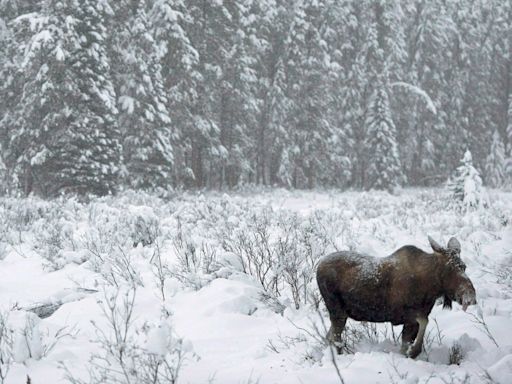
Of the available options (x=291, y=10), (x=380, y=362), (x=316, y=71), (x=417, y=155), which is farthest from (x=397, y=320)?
(x=417, y=155)

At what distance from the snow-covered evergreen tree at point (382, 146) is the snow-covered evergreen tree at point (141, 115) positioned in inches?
522

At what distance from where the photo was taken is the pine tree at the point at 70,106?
14.8 m

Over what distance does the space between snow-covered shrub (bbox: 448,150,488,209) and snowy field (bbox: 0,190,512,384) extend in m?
3.04

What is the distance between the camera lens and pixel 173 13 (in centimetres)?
1967

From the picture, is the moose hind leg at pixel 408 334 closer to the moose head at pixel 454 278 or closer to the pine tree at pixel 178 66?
the moose head at pixel 454 278

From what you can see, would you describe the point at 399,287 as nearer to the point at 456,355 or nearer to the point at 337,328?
the point at 337,328

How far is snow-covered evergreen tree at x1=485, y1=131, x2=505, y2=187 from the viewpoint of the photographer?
3234cm

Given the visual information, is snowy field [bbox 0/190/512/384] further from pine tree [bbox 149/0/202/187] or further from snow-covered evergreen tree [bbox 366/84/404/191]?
snow-covered evergreen tree [bbox 366/84/404/191]

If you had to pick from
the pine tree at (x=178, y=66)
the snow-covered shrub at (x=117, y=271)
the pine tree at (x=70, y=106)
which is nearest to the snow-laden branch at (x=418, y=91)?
the pine tree at (x=178, y=66)

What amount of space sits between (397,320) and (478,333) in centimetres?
102

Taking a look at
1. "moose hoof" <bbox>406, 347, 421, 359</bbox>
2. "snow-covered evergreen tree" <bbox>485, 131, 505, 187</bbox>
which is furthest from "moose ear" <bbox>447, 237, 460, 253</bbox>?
"snow-covered evergreen tree" <bbox>485, 131, 505, 187</bbox>

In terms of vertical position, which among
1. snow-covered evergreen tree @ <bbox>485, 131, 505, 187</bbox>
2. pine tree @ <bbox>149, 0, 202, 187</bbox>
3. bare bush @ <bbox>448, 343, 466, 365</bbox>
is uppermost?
pine tree @ <bbox>149, 0, 202, 187</bbox>

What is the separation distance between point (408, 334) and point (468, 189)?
33.6 feet

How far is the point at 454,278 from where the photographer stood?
→ 256 cm
